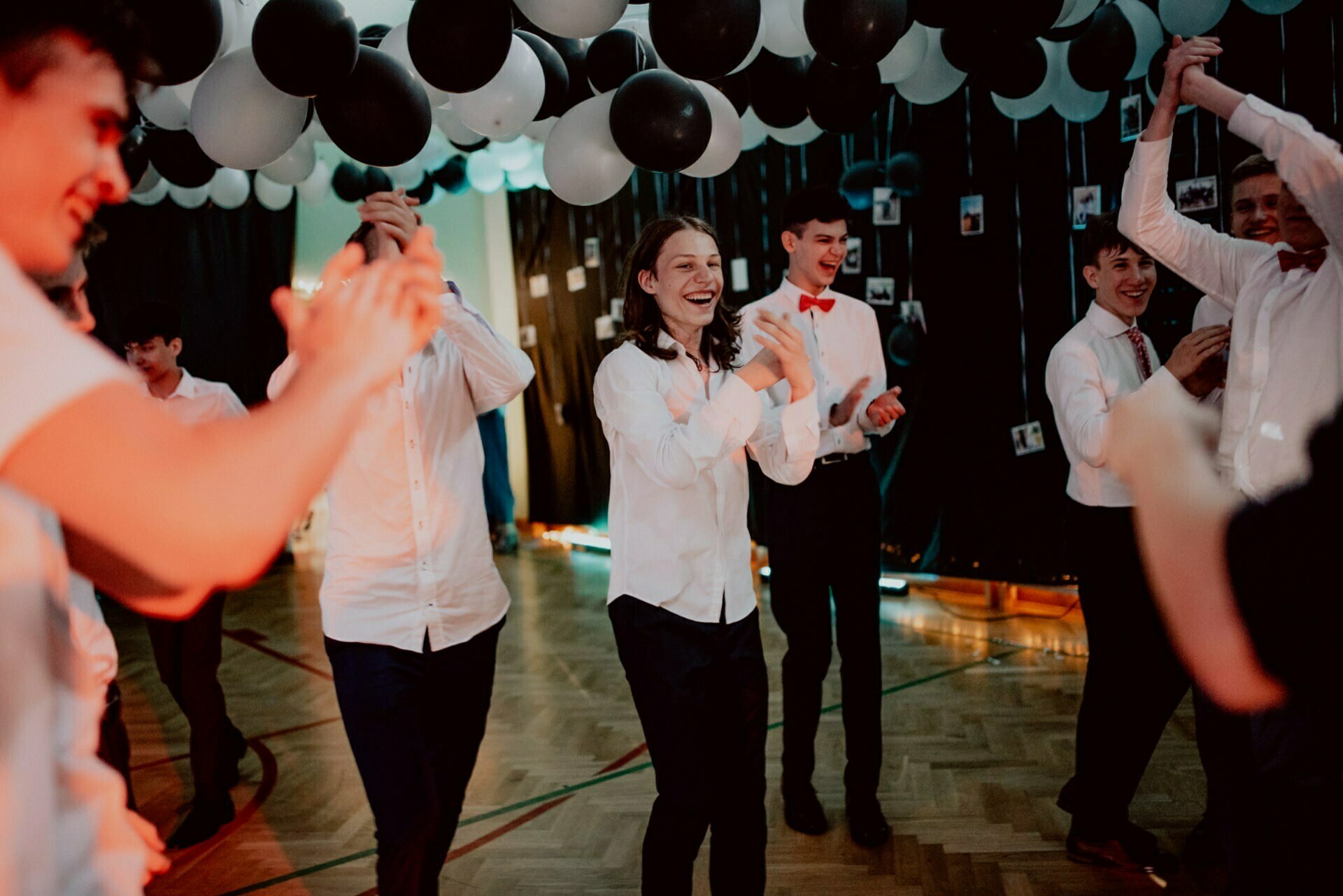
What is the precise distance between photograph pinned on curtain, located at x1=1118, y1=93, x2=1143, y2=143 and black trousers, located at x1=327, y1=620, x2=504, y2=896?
13.1 feet

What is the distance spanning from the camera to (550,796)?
3.08 meters

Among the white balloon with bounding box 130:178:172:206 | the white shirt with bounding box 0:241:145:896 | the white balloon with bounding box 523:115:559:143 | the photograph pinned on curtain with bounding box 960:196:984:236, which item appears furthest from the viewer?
the photograph pinned on curtain with bounding box 960:196:984:236

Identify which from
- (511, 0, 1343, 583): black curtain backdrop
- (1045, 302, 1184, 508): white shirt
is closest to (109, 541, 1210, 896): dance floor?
(511, 0, 1343, 583): black curtain backdrop

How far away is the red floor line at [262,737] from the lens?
142 inches

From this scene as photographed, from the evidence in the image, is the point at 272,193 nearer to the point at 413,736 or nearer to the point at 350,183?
the point at 350,183

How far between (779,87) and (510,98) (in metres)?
1.06

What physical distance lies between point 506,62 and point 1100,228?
192 cm

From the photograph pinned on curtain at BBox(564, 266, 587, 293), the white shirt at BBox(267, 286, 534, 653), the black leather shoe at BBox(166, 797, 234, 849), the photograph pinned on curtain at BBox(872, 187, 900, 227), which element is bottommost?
the black leather shoe at BBox(166, 797, 234, 849)

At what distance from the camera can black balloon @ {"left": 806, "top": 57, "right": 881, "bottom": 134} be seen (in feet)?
10.5

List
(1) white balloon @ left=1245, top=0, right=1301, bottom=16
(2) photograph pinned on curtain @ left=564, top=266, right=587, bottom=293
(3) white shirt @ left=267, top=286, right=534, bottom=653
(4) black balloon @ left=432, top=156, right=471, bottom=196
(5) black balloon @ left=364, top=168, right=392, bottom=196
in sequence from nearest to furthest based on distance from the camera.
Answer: (3) white shirt @ left=267, top=286, right=534, bottom=653 → (1) white balloon @ left=1245, top=0, right=1301, bottom=16 → (5) black balloon @ left=364, top=168, right=392, bottom=196 → (4) black balloon @ left=432, top=156, right=471, bottom=196 → (2) photograph pinned on curtain @ left=564, top=266, right=587, bottom=293

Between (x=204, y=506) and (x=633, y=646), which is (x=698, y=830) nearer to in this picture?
(x=633, y=646)

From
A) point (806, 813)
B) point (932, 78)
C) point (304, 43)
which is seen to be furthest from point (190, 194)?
point (806, 813)

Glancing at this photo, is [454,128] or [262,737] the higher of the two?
[454,128]

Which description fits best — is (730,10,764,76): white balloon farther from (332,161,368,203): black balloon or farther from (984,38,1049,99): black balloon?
(332,161,368,203): black balloon
